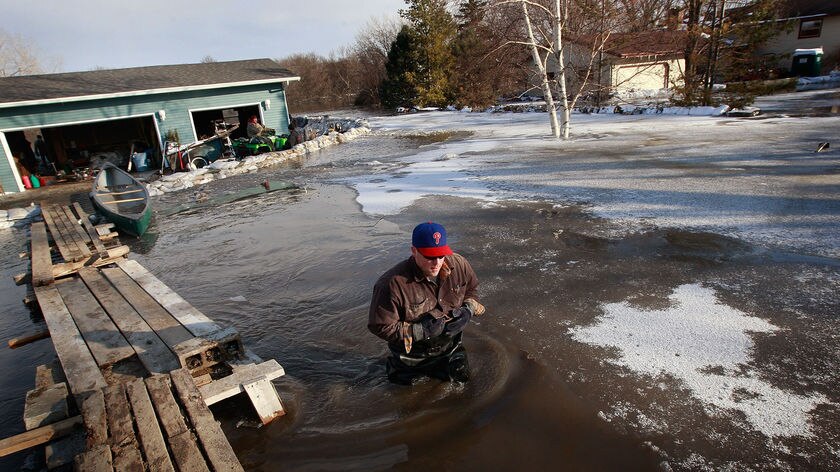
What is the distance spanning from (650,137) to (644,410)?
14253mm

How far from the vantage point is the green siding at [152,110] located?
15805mm

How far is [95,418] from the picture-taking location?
3123 millimetres

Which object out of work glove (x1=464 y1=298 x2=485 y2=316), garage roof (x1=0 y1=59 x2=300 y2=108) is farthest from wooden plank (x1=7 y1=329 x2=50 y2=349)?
garage roof (x1=0 y1=59 x2=300 y2=108)

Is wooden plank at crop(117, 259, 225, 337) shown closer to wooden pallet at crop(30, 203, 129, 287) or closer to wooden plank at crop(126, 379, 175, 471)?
wooden pallet at crop(30, 203, 129, 287)

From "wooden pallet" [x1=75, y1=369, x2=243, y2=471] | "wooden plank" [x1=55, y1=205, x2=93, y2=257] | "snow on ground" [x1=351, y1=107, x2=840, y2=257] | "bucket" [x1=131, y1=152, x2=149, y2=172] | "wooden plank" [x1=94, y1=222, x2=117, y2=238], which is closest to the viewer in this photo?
"wooden pallet" [x1=75, y1=369, x2=243, y2=471]

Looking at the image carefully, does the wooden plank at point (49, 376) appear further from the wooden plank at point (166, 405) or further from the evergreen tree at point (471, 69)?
the evergreen tree at point (471, 69)

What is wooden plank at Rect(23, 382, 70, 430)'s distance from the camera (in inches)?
130

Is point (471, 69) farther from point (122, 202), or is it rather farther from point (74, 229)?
point (74, 229)

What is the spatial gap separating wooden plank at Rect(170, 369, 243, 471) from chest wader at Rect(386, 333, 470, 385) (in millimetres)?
1327

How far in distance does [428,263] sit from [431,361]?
3.13ft

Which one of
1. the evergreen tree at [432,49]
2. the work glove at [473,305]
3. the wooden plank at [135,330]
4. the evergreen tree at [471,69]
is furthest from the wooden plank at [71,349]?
the evergreen tree at [432,49]

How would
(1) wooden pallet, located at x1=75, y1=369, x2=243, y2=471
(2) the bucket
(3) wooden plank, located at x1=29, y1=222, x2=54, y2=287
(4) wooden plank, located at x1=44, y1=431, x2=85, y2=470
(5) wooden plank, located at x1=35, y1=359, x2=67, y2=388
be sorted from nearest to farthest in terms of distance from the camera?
(1) wooden pallet, located at x1=75, y1=369, x2=243, y2=471
(4) wooden plank, located at x1=44, y1=431, x2=85, y2=470
(5) wooden plank, located at x1=35, y1=359, x2=67, y2=388
(3) wooden plank, located at x1=29, y1=222, x2=54, y2=287
(2) the bucket

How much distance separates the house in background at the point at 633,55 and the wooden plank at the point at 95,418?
16.0m

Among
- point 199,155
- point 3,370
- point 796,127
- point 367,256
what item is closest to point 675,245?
point 367,256
